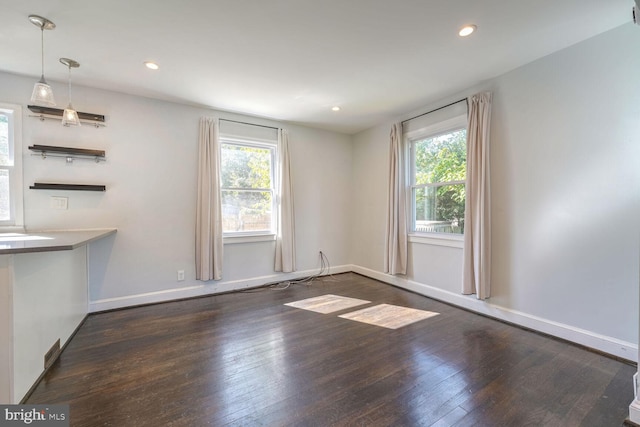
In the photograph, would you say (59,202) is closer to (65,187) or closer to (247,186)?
(65,187)

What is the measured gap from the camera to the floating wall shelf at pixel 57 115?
284 cm

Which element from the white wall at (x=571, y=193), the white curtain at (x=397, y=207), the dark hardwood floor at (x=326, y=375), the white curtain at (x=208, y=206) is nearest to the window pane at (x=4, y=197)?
the dark hardwood floor at (x=326, y=375)

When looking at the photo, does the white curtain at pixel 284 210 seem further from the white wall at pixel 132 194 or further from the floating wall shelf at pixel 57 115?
the floating wall shelf at pixel 57 115

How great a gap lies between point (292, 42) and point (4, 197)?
3.40 m

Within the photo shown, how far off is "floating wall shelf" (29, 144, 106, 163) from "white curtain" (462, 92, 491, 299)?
4.36 m

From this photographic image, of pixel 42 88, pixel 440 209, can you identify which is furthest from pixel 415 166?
pixel 42 88

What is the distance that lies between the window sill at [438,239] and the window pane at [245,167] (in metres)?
2.45

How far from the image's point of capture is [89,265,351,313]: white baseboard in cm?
320

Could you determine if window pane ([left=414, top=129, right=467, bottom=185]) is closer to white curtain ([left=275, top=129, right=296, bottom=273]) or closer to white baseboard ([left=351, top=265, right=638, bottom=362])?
white baseboard ([left=351, top=265, right=638, bottom=362])

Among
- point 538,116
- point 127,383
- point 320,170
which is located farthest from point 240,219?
point 538,116

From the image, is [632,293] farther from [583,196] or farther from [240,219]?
[240,219]

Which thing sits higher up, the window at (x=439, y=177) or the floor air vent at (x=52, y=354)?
the window at (x=439, y=177)

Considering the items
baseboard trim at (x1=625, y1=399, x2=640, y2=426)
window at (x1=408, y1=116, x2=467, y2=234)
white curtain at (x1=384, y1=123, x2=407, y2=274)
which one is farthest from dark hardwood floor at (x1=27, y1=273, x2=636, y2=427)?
window at (x1=408, y1=116, x2=467, y2=234)

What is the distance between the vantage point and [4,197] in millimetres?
2771
